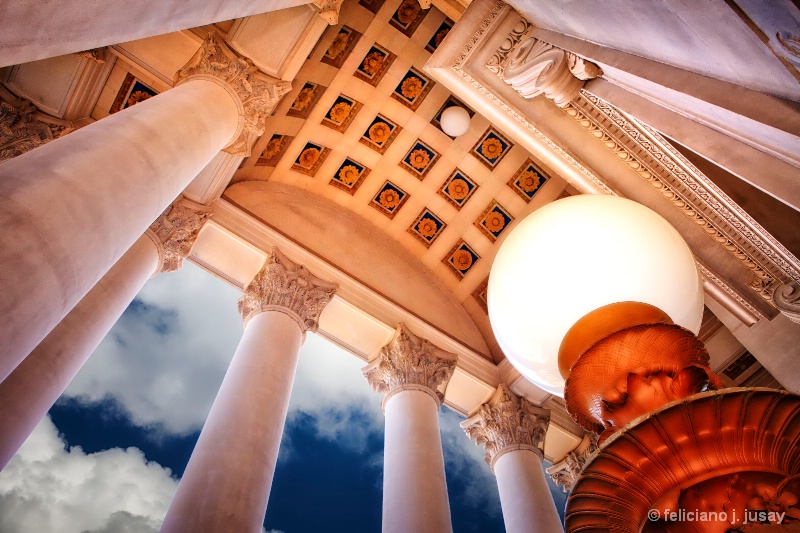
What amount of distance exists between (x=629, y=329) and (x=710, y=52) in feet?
5.89

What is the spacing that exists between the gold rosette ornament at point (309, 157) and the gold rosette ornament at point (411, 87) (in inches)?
104

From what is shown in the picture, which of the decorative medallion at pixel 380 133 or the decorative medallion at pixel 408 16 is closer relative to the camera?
the decorative medallion at pixel 408 16

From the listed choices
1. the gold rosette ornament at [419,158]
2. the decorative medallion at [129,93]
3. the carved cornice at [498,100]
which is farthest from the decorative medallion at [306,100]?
the carved cornice at [498,100]

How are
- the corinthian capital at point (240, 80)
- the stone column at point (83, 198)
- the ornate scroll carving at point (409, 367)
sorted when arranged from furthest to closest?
the ornate scroll carving at point (409, 367) → the corinthian capital at point (240, 80) → the stone column at point (83, 198)

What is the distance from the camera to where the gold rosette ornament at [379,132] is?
13188 millimetres

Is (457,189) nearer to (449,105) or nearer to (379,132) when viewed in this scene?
(449,105)

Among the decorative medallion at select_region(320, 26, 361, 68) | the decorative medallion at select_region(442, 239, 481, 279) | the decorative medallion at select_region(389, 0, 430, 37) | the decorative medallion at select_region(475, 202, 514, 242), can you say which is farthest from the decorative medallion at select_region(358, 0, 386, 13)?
the decorative medallion at select_region(442, 239, 481, 279)

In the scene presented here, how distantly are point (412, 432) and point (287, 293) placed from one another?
349cm

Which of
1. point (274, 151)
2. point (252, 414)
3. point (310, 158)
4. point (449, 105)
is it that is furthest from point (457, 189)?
point (252, 414)

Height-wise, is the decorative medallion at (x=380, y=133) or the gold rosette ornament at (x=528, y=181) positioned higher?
the decorative medallion at (x=380, y=133)

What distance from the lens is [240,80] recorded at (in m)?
7.73

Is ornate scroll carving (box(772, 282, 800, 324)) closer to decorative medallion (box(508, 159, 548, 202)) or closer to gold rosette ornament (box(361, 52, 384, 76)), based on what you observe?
decorative medallion (box(508, 159, 548, 202))

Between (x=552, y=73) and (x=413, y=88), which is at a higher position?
(x=413, y=88)

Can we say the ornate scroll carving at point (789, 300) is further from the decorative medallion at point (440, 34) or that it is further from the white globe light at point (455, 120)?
the decorative medallion at point (440, 34)
